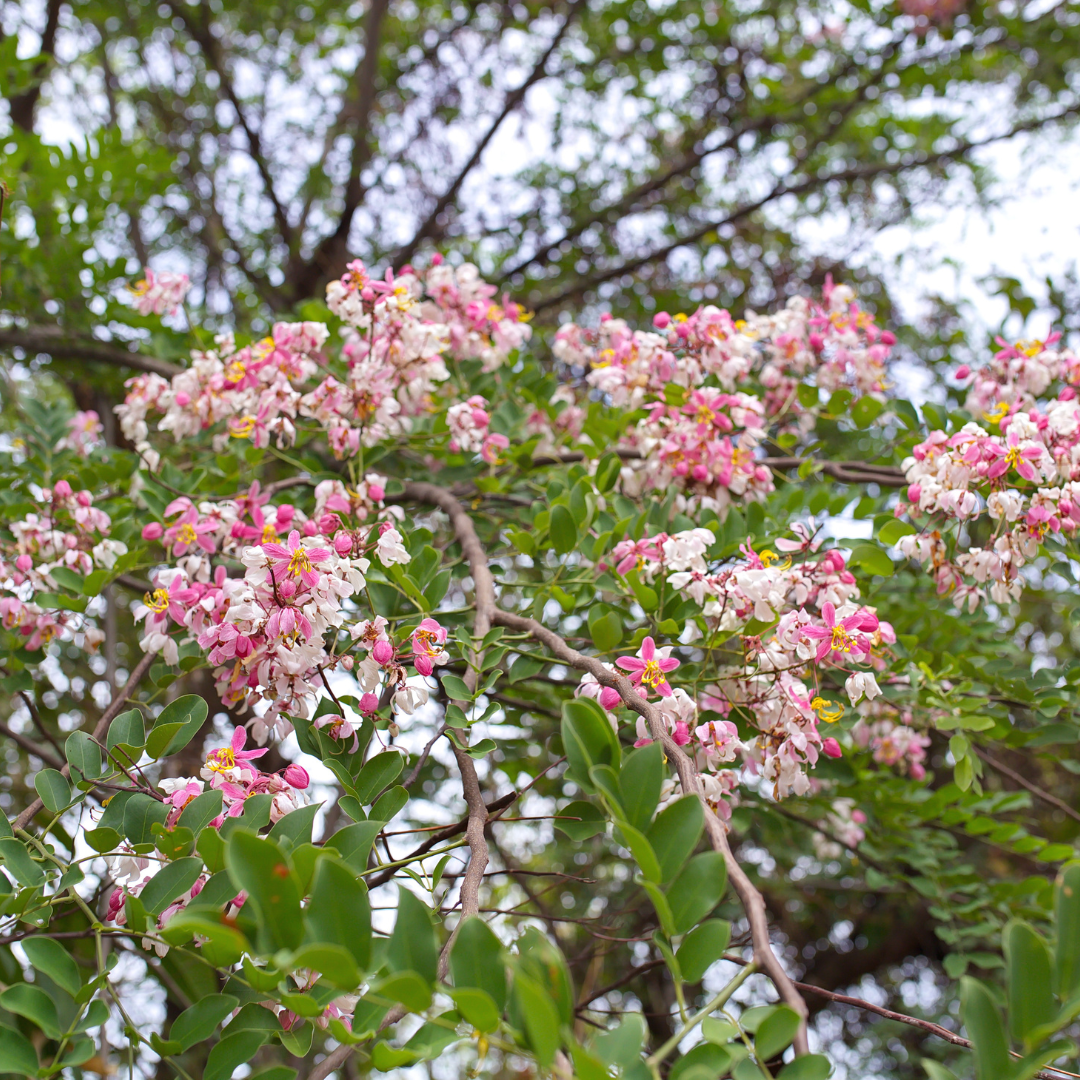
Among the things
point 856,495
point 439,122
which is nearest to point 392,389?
point 856,495

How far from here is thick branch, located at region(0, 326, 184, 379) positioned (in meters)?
2.40

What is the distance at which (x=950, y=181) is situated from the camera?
3746mm

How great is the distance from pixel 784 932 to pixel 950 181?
3451 mm

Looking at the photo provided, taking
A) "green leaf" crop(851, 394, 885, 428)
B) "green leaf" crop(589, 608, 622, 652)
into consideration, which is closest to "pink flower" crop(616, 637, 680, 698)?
"green leaf" crop(589, 608, 622, 652)

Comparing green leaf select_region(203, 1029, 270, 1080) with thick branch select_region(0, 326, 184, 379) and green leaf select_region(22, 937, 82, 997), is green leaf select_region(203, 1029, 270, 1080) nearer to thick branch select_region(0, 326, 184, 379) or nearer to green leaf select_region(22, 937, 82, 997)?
green leaf select_region(22, 937, 82, 997)

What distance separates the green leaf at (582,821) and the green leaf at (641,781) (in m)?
0.26

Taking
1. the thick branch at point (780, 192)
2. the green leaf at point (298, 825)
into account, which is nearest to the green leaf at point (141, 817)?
the green leaf at point (298, 825)

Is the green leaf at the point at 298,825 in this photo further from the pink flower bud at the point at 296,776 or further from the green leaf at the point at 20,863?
the green leaf at the point at 20,863

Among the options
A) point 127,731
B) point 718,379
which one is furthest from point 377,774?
point 718,379

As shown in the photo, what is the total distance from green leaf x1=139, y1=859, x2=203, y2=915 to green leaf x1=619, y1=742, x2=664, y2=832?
445mm

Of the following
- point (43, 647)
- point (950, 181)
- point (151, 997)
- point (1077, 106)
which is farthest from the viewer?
point (950, 181)

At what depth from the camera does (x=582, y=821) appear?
0.95 meters

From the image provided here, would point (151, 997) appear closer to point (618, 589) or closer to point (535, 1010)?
point (618, 589)

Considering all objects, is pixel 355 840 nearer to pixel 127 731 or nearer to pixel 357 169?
pixel 127 731
